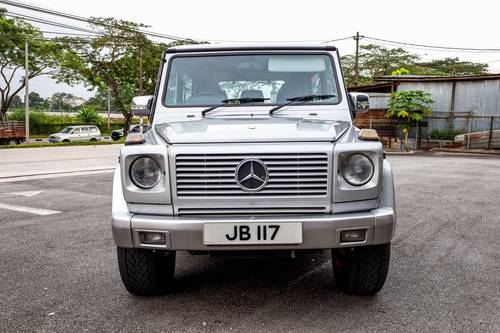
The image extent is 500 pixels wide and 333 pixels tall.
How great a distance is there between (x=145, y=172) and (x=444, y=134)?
25060mm

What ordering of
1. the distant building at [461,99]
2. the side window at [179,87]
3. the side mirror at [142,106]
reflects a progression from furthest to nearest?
the distant building at [461,99] < the side mirror at [142,106] < the side window at [179,87]

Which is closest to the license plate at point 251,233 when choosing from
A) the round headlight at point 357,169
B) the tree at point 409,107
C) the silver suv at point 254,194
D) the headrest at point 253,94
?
the silver suv at point 254,194

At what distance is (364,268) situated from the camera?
3.42 m

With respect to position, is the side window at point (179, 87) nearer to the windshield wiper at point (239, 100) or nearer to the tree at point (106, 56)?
the windshield wiper at point (239, 100)

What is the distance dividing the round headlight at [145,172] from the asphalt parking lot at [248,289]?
0.90 meters

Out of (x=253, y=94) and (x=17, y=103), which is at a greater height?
(x=253, y=94)

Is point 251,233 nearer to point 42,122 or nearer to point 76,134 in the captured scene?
point 76,134

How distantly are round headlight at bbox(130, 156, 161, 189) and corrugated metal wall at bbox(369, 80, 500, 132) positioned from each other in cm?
2488

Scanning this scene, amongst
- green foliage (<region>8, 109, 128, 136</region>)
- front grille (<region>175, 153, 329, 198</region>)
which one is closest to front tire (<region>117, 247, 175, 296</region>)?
front grille (<region>175, 153, 329, 198</region>)

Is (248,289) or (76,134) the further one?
(76,134)

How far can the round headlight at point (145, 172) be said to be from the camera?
10.2 ft

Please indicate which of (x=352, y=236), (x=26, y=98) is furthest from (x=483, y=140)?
(x=26, y=98)

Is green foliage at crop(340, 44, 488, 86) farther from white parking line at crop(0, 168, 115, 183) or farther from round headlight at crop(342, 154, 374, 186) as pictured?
round headlight at crop(342, 154, 374, 186)

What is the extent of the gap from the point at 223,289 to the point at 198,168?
120cm
